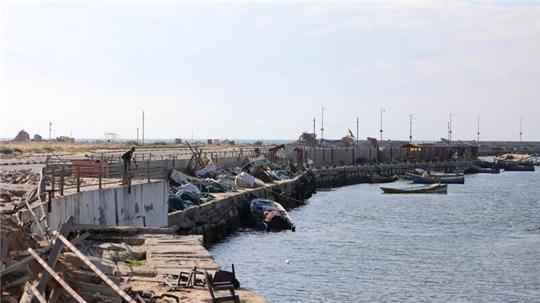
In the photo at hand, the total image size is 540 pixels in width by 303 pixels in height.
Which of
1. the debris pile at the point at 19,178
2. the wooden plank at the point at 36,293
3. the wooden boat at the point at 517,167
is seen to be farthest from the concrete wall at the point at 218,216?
the wooden boat at the point at 517,167

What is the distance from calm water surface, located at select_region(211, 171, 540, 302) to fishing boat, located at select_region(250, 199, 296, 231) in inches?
41.3

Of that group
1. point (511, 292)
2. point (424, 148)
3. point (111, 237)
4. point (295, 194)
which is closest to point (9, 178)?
point (111, 237)

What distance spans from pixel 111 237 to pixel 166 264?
3.94 metres

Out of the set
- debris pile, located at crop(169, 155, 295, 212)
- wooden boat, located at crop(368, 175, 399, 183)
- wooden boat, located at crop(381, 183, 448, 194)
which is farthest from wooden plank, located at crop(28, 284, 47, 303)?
wooden boat, located at crop(368, 175, 399, 183)

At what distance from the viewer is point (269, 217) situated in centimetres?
4731

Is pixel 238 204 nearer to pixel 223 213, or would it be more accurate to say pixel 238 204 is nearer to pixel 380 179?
pixel 223 213

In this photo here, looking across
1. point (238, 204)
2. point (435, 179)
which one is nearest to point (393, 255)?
point (238, 204)

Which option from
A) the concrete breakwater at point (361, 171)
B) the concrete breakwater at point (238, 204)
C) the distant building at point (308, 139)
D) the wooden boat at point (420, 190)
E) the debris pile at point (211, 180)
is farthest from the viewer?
the distant building at point (308, 139)

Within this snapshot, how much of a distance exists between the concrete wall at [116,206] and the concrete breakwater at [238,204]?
4.00m

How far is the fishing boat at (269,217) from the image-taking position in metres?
47.2

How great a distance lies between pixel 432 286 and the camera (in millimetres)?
31141

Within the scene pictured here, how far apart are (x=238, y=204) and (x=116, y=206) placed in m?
22.6

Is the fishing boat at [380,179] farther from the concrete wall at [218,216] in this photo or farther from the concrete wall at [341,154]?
the concrete wall at [218,216]

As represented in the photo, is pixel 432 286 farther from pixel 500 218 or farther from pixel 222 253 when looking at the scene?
pixel 500 218
